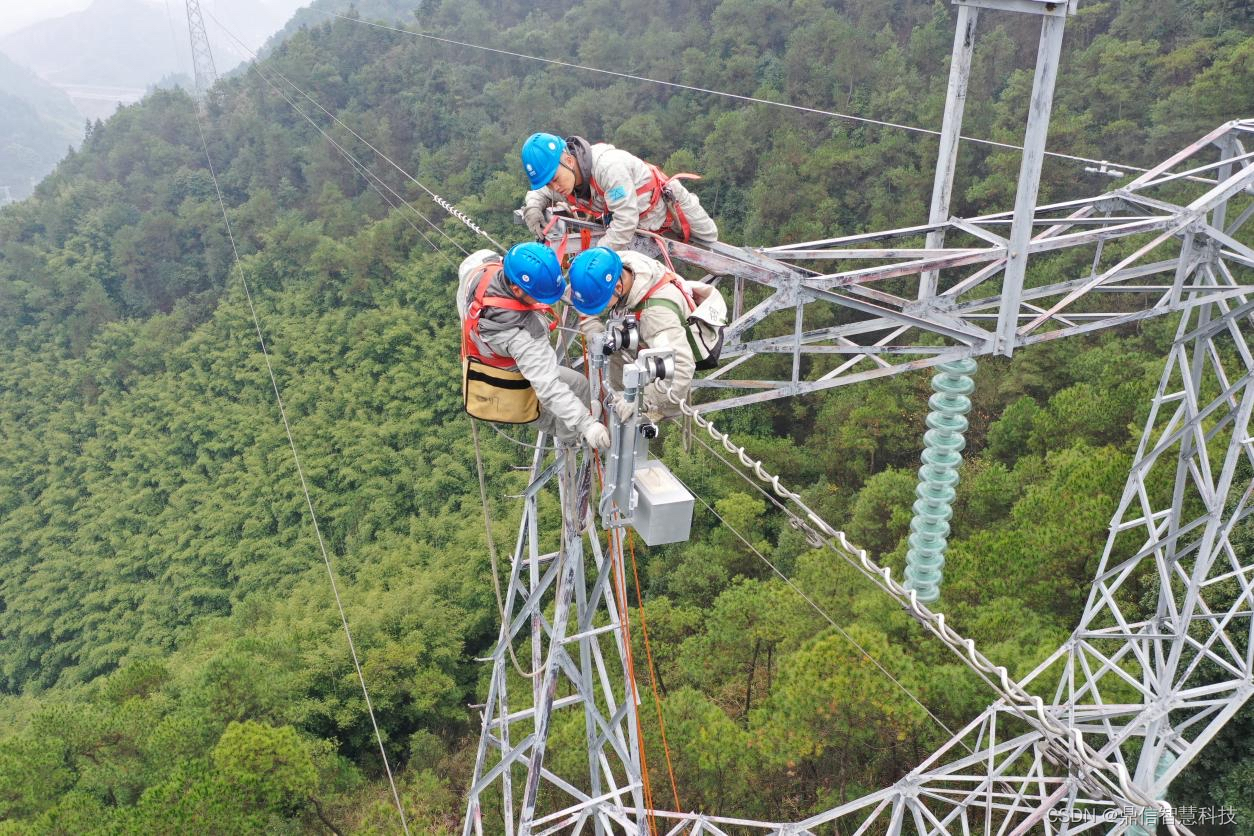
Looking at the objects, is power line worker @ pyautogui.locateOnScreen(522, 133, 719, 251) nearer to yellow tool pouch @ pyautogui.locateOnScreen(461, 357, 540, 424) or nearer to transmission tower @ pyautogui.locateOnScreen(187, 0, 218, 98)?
yellow tool pouch @ pyautogui.locateOnScreen(461, 357, 540, 424)

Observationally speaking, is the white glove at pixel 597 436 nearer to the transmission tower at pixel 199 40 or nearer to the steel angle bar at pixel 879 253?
the steel angle bar at pixel 879 253

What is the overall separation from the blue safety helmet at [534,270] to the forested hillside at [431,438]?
2.71 metres

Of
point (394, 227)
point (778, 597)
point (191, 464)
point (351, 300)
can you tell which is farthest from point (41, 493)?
point (778, 597)

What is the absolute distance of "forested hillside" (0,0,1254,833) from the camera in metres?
15.7

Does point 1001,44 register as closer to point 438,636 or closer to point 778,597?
point 778,597

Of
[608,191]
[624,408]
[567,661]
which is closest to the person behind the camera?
[624,408]

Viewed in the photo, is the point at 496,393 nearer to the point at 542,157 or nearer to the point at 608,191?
the point at 608,191

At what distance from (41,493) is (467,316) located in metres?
43.8

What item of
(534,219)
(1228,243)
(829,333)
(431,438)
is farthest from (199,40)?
(1228,243)

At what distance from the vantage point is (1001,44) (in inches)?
1344

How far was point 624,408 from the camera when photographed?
594 centimetres

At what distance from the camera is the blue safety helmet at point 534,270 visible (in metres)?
6.55

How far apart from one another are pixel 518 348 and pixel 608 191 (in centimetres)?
296

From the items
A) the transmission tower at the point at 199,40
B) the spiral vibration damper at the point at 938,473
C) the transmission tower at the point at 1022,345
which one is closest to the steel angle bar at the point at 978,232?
the transmission tower at the point at 1022,345
